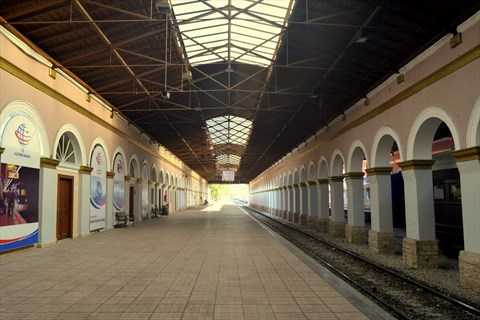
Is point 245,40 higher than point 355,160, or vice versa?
point 245,40

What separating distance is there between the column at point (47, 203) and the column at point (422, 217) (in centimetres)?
1001

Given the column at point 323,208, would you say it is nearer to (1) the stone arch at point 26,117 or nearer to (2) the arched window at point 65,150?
(2) the arched window at point 65,150

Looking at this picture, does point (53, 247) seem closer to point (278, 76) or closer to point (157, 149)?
point (278, 76)

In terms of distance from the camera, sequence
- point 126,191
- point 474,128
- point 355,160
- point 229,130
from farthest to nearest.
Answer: point 229,130 → point 126,191 → point 355,160 → point 474,128

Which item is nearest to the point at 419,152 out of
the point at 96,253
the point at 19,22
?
the point at 96,253

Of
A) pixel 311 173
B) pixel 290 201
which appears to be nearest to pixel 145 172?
pixel 311 173

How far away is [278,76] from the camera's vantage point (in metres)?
14.2

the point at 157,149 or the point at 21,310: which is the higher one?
the point at 157,149

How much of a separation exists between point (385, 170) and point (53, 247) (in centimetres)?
1036

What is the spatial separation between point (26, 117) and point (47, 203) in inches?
101

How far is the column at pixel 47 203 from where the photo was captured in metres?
10.8

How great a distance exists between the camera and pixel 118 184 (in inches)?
714

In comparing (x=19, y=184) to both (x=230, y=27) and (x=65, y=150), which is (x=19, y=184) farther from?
(x=230, y=27)

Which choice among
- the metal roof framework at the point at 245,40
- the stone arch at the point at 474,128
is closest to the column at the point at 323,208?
the metal roof framework at the point at 245,40
